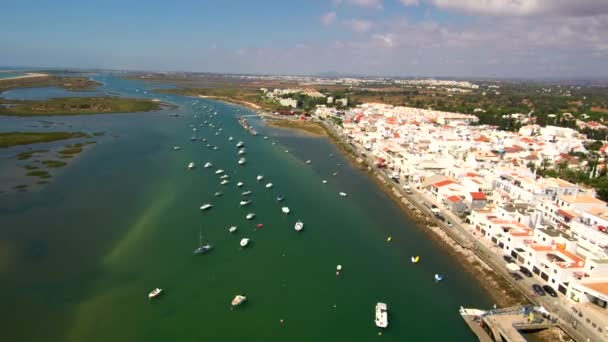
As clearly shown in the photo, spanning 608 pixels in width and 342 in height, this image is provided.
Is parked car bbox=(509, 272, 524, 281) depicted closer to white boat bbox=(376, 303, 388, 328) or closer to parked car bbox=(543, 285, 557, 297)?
parked car bbox=(543, 285, 557, 297)

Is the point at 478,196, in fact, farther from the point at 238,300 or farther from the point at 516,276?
the point at 238,300

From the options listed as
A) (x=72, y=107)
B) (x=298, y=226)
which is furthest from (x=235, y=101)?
(x=298, y=226)

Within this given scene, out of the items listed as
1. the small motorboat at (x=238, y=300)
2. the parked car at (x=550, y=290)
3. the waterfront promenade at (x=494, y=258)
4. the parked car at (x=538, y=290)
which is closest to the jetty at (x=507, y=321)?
the waterfront promenade at (x=494, y=258)

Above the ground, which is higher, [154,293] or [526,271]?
[526,271]

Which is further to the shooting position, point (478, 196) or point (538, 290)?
point (478, 196)

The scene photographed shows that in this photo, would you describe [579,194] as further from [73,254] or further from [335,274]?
[73,254]

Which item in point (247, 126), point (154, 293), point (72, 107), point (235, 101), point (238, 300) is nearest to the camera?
point (238, 300)

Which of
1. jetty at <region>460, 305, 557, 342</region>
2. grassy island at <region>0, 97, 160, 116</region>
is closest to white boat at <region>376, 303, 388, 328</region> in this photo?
jetty at <region>460, 305, 557, 342</region>
